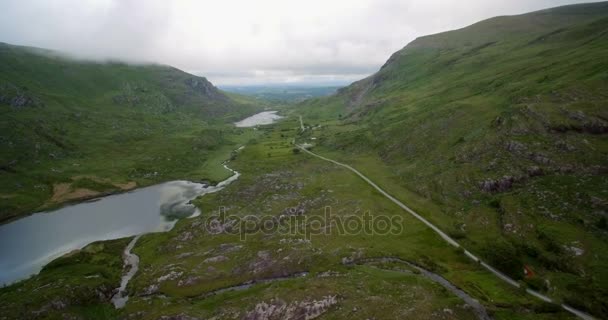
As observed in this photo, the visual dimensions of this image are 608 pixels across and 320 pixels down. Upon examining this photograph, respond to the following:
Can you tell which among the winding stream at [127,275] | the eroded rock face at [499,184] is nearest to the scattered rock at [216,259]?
the winding stream at [127,275]

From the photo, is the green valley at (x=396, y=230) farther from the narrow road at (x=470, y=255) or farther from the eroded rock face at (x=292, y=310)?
the narrow road at (x=470, y=255)

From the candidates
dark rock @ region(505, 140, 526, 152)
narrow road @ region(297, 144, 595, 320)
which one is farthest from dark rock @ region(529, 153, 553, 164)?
narrow road @ region(297, 144, 595, 320)

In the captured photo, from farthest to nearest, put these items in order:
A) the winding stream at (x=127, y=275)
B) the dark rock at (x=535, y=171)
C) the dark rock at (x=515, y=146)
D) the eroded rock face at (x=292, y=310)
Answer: the dark rock at (x=515, y=146) < the dark rock at (x=535, y=171) < the winding stream at (x=127, y=275) < the eroded rock face at (x=292, y=310)

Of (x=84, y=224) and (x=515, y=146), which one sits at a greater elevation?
(x=515, y=146)

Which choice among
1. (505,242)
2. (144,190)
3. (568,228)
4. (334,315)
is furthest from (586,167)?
(144,190)

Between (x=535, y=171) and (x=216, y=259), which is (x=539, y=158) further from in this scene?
(x=216, y=259)

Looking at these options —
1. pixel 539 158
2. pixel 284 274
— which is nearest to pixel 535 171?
pixel 539 158

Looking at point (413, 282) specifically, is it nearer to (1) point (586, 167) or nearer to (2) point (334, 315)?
(2) point (334, 315)

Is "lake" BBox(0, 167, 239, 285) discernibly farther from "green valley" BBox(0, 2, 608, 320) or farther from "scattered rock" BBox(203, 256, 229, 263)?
"scattered rock" BBox(203, 256, 229, 263)
